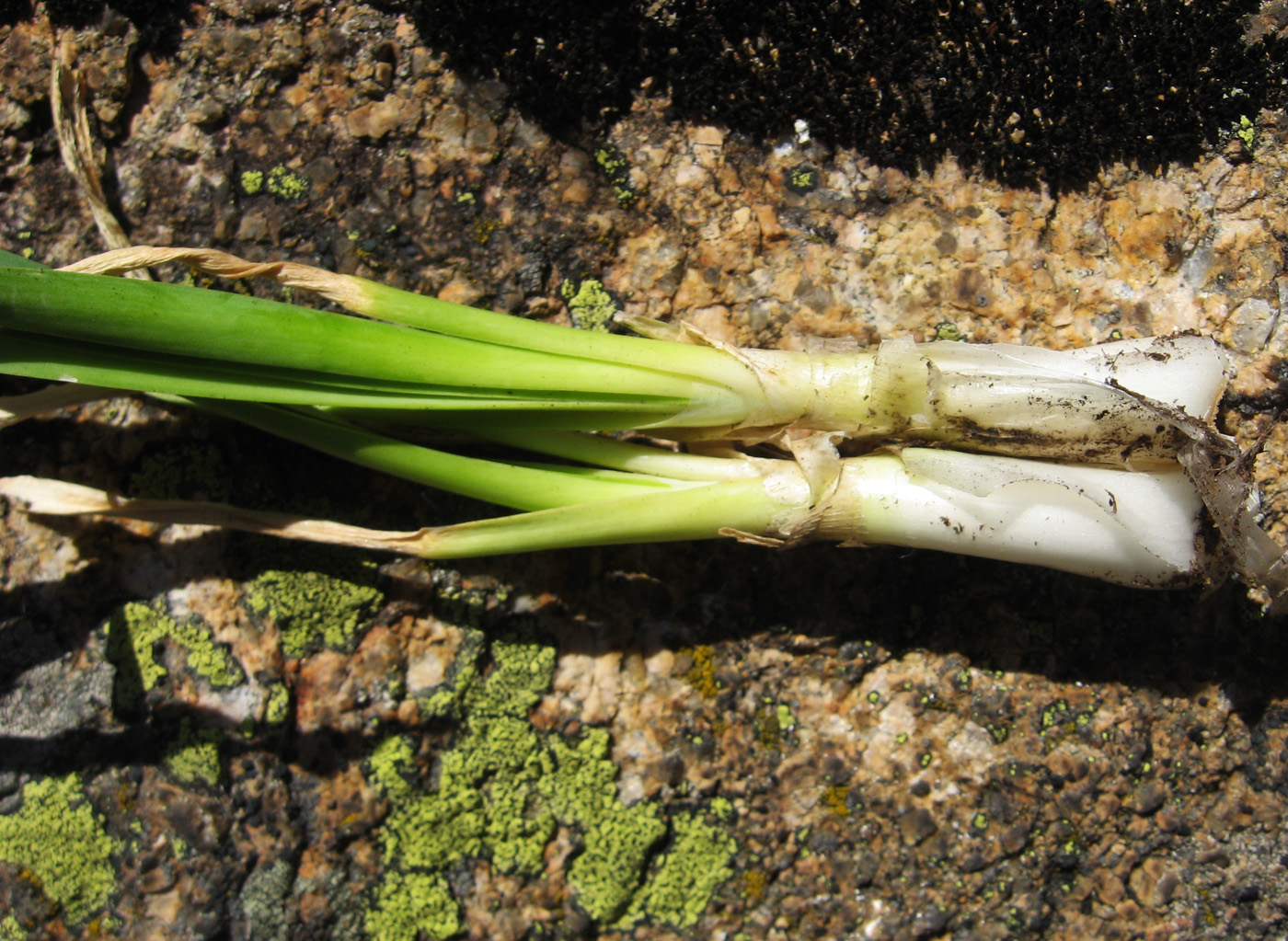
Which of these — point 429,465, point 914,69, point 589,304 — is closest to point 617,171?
point 589,304

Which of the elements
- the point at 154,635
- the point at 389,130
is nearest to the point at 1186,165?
the point at 389,130

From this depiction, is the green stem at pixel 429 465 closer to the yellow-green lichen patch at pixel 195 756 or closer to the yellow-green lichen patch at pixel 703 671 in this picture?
the yellow-green lichen patch at pixel 703 671

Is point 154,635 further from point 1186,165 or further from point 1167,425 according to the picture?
point 1186,165

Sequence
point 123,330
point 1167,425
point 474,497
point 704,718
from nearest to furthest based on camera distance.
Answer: point 123,330
point 1167,425
point 474,497
point 704,718

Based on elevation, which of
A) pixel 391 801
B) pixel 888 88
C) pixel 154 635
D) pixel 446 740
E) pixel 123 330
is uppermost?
pixel 888 88

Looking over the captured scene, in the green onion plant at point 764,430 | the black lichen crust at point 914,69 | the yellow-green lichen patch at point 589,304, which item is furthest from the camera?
the yellow-green lichen patch at point 589,304

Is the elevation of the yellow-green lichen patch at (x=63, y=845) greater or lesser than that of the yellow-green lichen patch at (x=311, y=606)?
lesser

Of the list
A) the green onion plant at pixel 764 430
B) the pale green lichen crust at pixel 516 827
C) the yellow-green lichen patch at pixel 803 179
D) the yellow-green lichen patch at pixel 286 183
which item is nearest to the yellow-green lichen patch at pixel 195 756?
the pale green lichen crust at pixel 516 827
